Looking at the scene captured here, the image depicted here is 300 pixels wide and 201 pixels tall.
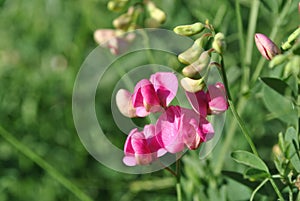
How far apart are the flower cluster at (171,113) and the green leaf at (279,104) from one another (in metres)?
0.26

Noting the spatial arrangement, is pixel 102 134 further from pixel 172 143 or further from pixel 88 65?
pixel 172 143

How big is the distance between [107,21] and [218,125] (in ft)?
3.98

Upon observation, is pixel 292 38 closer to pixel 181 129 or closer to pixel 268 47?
pixel 268 47

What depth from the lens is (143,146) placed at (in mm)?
1125

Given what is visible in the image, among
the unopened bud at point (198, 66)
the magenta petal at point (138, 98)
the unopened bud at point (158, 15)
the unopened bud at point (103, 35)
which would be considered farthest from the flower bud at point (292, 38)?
the unopened bud at point (103, 35)

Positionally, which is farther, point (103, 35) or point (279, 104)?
point (103, 35)

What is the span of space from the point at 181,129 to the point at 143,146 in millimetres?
73

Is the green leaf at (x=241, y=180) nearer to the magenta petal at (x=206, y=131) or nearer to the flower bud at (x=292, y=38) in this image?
the magenta petal at (x=206, y=131)


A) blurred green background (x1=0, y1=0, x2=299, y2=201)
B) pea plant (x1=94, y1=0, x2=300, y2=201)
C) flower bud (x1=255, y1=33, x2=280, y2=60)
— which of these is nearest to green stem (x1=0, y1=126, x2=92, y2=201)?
blurred green background (x1=0, y1=0, x2=299, y2=201)

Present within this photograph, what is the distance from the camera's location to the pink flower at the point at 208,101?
3.56 feet

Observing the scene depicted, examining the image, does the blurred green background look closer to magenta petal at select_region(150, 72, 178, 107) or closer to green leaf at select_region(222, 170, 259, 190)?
green leaf at select_region(222, 170, 259, 190)

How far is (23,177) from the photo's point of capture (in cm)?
203

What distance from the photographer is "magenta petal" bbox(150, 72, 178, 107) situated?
3.55 feet

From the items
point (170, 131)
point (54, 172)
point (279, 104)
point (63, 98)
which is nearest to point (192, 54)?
point (170, 131)
